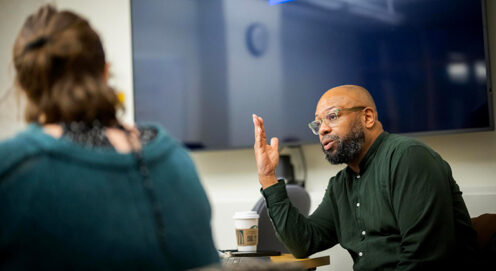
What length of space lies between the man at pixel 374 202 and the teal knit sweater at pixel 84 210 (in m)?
1.14

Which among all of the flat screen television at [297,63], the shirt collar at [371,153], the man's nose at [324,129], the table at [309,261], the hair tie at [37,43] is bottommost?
the table at [309,261]

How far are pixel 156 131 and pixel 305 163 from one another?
2.40m

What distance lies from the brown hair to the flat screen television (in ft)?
7.00

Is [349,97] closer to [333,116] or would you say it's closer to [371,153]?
[333,116]

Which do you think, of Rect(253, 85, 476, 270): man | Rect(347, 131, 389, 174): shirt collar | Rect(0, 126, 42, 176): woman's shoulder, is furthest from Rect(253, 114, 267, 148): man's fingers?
Rect(0, 126, 42, 176): woman's shoulder

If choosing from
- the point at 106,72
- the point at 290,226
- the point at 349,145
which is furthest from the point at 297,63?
the point at 106,72

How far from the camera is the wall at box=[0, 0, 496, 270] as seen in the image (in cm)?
279

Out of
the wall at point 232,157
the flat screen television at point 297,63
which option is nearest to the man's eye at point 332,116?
the flat screen television at point 297,63

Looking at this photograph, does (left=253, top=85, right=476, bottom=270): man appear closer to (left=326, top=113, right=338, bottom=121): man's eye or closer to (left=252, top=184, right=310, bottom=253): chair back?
(left=326, top=113, right=338, bottom=121): man's eye

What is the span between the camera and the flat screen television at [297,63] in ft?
9.34

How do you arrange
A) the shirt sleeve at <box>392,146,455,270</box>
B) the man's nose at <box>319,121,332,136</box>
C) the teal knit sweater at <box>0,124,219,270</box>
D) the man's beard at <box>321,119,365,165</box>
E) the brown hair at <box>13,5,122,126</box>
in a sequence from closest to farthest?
the teal knit sweater at <box>0,124,219,270</box>
the brown hair at <box>13,5,122,126</box>
the shirt sleeve at <box>392,146,455,270</box>
the man's beard at <box>321,119,365,165</box>
the man's nose at <box>319,121,332,136</box>

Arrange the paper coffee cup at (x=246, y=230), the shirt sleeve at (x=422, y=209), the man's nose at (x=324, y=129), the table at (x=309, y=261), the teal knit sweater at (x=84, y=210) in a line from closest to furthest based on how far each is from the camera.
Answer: the teal knit sweater at (x=84, y=210) → the shirt sleeve at (x=422, y=209) → the table at (x=309, y=261) → the paper coffee cup at (x=246, y=230) → the man's nose at (x=324, y=129)

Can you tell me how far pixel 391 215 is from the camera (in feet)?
6.95

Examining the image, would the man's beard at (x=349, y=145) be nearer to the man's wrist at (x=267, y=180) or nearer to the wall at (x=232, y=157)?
the man's wrist at (x=267, y=180)
